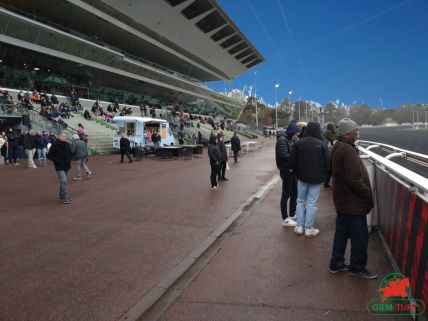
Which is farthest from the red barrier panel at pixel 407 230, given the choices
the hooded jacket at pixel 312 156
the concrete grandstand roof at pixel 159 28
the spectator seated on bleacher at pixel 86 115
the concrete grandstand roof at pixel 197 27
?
the concrete grandstand roof at pixel 197 27

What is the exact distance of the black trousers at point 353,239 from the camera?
4133mm

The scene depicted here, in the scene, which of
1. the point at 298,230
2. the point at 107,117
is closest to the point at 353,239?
the point at 298,230

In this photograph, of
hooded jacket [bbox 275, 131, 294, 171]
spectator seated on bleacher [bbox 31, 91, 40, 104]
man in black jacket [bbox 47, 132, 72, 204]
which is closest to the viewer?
hooded jacket [bbox 275, 131, 294, 171]

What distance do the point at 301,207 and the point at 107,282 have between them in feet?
11.0

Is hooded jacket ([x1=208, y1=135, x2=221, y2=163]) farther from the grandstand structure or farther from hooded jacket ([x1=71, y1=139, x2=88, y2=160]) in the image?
the grandstand structure

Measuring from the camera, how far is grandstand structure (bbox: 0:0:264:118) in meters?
31.4

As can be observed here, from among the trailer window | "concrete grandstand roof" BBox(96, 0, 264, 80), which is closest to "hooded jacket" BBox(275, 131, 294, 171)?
the trailer window

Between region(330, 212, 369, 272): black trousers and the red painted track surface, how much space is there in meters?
0.20

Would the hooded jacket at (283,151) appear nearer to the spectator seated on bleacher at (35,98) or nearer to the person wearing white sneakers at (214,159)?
the person wearing white sneakers at (214,159)

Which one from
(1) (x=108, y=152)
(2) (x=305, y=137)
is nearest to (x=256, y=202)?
(2) (x=305, y=137)

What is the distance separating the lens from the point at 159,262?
492cm

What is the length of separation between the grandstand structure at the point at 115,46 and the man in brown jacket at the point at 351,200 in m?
29.2

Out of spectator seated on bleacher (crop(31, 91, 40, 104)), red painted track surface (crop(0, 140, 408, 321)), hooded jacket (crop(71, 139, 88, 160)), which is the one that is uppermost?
spectator seated on bleacher (crop(31, 91, 40, 104))

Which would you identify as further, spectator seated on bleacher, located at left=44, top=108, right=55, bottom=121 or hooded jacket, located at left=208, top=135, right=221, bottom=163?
spectator seated on bleacher, located at left=44, top=108, right=55, bottom=121
